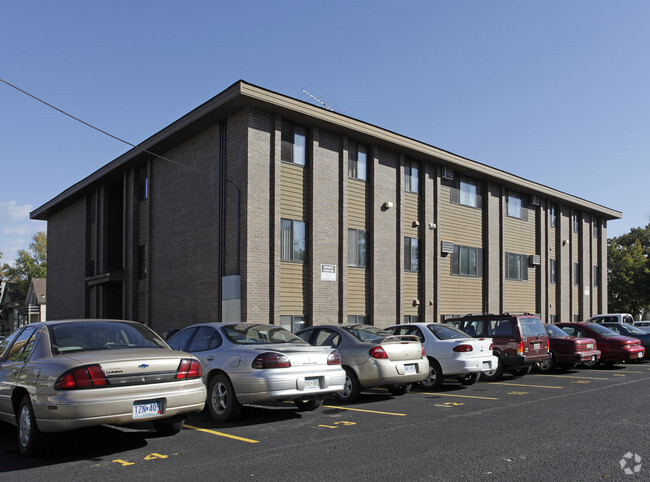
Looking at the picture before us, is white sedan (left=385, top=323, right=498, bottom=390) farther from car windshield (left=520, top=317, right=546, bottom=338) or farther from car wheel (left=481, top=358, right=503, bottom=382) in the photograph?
car windshield (left=520, top=317, right=546, bottom=338)

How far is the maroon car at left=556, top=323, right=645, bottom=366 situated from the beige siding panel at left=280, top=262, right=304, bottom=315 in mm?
8331

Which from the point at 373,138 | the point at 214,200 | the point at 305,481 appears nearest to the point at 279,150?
the point at 214,200

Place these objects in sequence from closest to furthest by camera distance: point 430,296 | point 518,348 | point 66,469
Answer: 1. point 66,469
2. point 518,348
3. point 430,296

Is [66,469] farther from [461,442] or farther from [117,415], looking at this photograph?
[461,442]

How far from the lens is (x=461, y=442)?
23.0ft

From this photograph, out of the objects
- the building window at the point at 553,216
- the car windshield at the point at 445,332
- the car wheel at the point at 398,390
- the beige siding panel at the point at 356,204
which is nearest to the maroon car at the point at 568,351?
the car windshield at the point at 445,332

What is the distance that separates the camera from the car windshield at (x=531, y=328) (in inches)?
572

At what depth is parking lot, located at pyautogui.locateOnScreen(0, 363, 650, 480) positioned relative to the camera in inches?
230

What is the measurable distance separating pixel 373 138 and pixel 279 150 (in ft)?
14.0

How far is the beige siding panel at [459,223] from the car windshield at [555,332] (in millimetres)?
8266

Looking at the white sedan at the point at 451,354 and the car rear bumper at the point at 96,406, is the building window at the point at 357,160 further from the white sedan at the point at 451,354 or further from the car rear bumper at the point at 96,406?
the car rear bumper at the point at 96,406

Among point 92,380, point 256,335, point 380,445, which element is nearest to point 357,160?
point 256,335

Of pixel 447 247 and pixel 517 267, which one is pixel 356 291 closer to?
pixel 447 247

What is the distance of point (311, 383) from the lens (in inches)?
348
